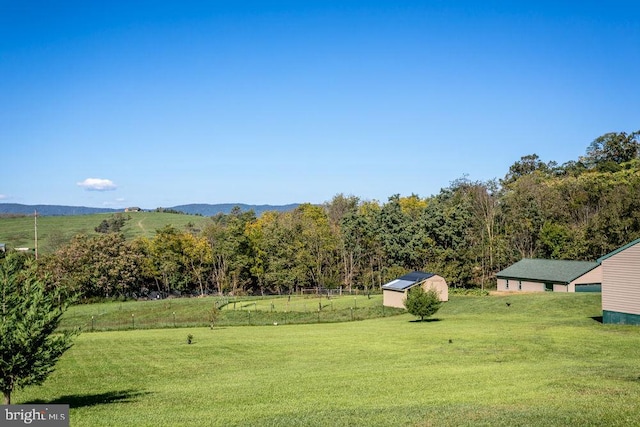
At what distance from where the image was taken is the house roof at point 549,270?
7638 centimetres

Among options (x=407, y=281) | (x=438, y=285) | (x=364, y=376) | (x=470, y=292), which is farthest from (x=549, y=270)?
(x=364, y=376)

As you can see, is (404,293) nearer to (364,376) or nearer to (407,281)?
(407,281)

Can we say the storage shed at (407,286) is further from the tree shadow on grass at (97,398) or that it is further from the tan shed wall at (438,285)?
the tree shadow on grass at (97,398)

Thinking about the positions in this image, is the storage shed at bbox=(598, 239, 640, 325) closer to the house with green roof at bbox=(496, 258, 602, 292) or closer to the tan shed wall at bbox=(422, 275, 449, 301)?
the house with green roof at bbox=(496, 258, 602, 292)

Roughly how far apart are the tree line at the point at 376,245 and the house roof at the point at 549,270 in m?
8.74

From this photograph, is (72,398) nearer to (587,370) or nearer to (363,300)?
(587,370)

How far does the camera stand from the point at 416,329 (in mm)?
50938

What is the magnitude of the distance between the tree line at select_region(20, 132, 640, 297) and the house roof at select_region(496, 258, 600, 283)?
8.74 meters

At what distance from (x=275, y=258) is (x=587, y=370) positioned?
8363cm

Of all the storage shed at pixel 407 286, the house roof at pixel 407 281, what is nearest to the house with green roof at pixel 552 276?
the storage shed at pixel 407 286

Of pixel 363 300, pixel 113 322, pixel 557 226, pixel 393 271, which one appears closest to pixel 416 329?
pixel 363 300

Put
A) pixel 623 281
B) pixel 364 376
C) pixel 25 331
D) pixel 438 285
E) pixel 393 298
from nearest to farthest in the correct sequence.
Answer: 1. pixel 25 331
2. pixel 364 376
3. pixel 623 281
4. pixel 393 298
5. pixel 438 285

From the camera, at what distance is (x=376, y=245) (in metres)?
109

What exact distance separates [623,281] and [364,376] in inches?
1137
